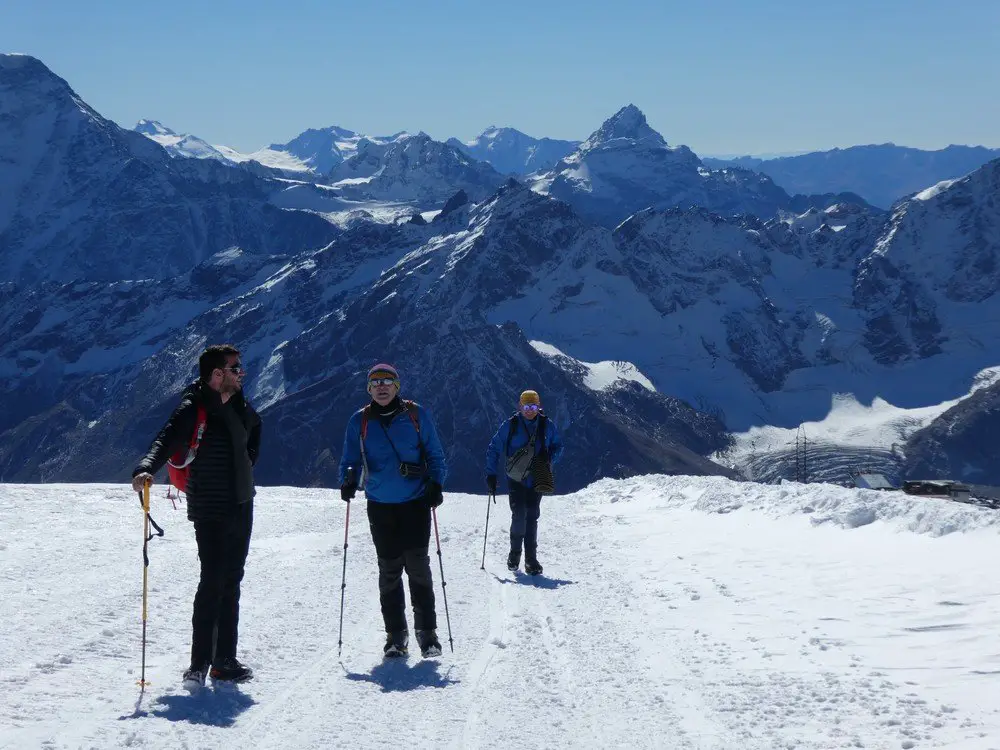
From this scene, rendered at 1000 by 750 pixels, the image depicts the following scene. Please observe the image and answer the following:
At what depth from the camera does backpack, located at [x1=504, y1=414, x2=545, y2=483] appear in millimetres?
19250

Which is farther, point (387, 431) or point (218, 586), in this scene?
point (387, 431)

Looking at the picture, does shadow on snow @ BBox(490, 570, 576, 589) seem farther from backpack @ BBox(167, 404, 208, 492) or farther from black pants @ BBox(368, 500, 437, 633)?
backpack @ BBox(167, 404, 208, 492)

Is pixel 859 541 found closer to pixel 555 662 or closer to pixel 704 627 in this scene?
pixel 704 627

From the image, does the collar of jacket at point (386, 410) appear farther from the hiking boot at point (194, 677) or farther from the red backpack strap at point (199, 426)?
the hiking boot at point (194, 677)

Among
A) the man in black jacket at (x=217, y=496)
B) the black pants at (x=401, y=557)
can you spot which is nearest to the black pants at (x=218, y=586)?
the man in black jacket at (x=217, y=496)

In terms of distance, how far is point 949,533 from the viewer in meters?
16.0

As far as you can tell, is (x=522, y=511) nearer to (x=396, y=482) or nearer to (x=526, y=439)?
(x=526, y=439)

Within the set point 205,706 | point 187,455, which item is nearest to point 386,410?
point 187,455

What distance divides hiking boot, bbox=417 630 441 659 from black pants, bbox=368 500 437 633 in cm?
6

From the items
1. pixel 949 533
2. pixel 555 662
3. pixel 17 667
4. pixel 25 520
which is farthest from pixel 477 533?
pixel 17 667

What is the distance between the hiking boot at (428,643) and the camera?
12234 mm

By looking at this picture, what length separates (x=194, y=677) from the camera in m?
10.4

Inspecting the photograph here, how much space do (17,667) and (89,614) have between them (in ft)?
9.14

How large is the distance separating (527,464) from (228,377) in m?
9.16
